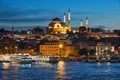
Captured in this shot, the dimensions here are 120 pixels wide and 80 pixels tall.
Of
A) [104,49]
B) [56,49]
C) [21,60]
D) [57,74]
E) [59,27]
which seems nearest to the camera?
[57,74]

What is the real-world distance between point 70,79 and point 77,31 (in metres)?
77.6

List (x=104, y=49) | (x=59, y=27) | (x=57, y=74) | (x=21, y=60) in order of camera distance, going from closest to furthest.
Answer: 1. (x=57, y=74)
2. (x=21, y=60)
3. (x=104, y=49)
4. (x=59, y=27)

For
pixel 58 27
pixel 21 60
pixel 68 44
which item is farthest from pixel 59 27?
pixel 21 60

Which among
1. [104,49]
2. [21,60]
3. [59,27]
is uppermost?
Answer: [59,27]

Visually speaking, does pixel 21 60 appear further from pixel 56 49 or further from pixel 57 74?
Result: pixel 56 49

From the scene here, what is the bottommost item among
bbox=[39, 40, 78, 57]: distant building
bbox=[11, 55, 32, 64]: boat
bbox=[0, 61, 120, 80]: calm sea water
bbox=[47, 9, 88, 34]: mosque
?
bbox=[0, 61, 120, 80]: calm sea water

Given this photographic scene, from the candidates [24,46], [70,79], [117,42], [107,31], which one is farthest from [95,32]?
[70,79]

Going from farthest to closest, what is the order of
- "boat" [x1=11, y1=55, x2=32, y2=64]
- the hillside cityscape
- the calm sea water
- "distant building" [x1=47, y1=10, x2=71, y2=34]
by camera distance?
"distant building" [x1=47, y1=10, x2=71, y2=34] < the hillside cityscape < "boat" [x1=11, y1=55, x2=32, y2=64] < the calm sea water

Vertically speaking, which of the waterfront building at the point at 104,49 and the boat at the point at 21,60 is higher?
the waterfront building at the point at 104,49

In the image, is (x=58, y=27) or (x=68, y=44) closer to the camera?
(x=68, y=44)

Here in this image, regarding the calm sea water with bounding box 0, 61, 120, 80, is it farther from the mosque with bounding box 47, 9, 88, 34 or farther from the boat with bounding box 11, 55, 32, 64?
the mosque with bounding box 47, 9, 88, 34

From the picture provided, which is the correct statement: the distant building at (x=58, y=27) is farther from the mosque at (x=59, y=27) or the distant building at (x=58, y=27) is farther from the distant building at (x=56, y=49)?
the distant building at (x=56, y=49)

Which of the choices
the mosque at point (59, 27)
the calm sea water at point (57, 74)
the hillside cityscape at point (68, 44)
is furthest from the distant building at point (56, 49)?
the calm sea water at point (57, 74)

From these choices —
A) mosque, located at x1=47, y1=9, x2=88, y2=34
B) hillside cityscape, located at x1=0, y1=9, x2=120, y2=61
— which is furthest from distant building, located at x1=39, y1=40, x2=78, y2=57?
mosque, located at x1=47, y1=9, x2=88, y2=34
